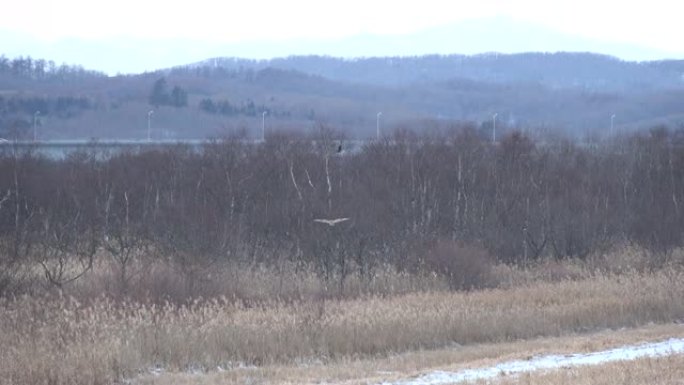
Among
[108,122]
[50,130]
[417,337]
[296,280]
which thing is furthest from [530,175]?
[108,122]

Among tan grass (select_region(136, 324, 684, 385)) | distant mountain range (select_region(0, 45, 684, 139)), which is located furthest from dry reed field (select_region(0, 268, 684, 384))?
distant mountain range (select_region(0, 45, 684, 139))

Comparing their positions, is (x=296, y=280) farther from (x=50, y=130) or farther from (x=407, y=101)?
→ (x=407, y=101)

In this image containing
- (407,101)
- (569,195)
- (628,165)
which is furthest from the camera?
(407,101)

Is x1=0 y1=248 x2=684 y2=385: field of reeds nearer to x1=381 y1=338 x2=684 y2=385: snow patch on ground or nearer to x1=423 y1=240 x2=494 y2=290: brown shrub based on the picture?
x1=423 y1=240 x2=494 y2=290: brown shrub

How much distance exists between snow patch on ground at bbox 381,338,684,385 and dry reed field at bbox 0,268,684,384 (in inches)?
127

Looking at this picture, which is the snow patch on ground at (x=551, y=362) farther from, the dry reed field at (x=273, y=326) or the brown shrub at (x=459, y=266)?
the brown shrub at (x=459, y=266)

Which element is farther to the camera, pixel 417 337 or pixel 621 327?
pixel 621 327

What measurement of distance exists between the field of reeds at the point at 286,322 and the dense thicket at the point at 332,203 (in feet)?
14.5

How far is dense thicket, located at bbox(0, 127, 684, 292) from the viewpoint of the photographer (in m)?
35.5

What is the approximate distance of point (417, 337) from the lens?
22094mm

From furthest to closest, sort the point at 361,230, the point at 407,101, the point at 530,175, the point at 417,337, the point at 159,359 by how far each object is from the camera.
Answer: the point at 407,101 < the point at 530,175 < the point at 361,230 < the point at 417,337 < the point at 159,359

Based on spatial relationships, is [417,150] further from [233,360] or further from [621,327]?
[233,360]

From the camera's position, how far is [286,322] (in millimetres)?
21188

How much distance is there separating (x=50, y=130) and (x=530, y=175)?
6424 cm
